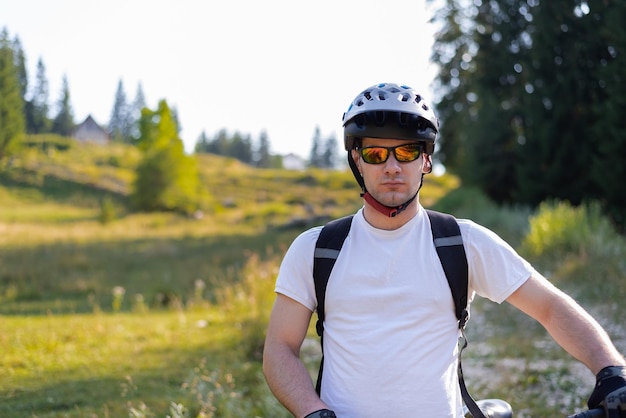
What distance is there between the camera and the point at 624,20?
41.7 feet

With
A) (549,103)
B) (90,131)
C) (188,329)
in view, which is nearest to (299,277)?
(188,329)

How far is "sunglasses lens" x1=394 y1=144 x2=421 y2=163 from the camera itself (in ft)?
8.79

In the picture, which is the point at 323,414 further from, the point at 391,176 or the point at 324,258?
the point at 391,176

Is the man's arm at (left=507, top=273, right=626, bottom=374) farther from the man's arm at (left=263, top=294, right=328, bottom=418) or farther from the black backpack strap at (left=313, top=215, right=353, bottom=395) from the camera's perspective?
the man's arm at (left=263, top=294, right=328, bottom=418)

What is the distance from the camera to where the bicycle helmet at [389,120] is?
268cm

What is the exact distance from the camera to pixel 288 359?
8.35 ft

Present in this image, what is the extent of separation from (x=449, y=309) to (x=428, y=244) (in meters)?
0.26

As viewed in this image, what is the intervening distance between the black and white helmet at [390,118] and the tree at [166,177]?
50151 millimetres

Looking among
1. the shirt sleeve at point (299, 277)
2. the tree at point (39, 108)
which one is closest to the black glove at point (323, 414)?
the shirt sleeve at point (299, 277)

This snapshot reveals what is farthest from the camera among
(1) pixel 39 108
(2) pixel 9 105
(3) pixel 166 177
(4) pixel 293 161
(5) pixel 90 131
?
(4) pixel 293 161

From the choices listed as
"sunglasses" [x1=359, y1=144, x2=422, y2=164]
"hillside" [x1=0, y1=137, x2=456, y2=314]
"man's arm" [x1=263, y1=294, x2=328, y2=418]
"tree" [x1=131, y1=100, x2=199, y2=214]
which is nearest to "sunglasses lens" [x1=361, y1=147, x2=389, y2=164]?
"sunglasses" [x1=359, y1=144, x2=422, y2=164]

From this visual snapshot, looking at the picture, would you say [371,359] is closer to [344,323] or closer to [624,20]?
[344,323]

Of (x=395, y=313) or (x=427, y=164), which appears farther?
(x=427, y=164)

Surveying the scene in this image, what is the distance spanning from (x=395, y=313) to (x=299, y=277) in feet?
1.29
